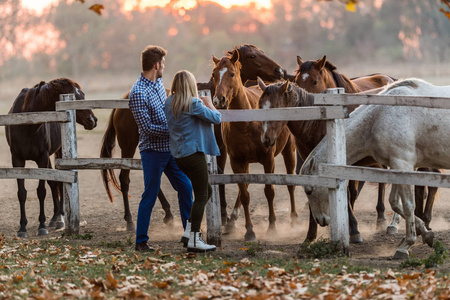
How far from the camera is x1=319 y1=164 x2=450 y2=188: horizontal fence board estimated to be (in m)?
5.39

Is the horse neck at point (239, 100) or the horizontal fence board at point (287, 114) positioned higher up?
the horse neck at point (239, 100)

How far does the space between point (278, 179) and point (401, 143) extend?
127cm

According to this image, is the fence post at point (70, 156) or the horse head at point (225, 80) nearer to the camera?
the horse head at point (225, 80)

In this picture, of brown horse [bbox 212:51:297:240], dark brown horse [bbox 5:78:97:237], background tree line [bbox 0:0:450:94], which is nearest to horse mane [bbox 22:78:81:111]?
dark brown horse [bbox 5:78:97:237]

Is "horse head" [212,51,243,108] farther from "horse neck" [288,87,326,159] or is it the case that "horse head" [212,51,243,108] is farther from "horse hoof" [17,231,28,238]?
"horse hoof" [17,231,28,238]

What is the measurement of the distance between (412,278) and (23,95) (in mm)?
6175

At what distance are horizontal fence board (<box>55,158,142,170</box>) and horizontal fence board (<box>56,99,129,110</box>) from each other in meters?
0.62

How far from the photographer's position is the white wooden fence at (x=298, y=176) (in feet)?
18.6

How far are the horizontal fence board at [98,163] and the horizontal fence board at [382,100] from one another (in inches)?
90.5

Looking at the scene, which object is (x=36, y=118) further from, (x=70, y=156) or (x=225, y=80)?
(x=225, y=80)

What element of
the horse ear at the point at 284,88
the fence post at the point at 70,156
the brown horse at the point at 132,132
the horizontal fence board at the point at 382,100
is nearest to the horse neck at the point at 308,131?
the horse ear at the point at 284,88

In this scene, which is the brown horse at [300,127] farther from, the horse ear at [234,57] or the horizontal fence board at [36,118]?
the horizontal fence board at [36,118]

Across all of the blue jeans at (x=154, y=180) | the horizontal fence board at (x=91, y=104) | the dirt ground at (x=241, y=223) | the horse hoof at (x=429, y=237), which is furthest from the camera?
the horizontal fence board at (x=91, y=104)

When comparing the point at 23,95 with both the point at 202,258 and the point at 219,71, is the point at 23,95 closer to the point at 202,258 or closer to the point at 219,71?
the point at 219,71
